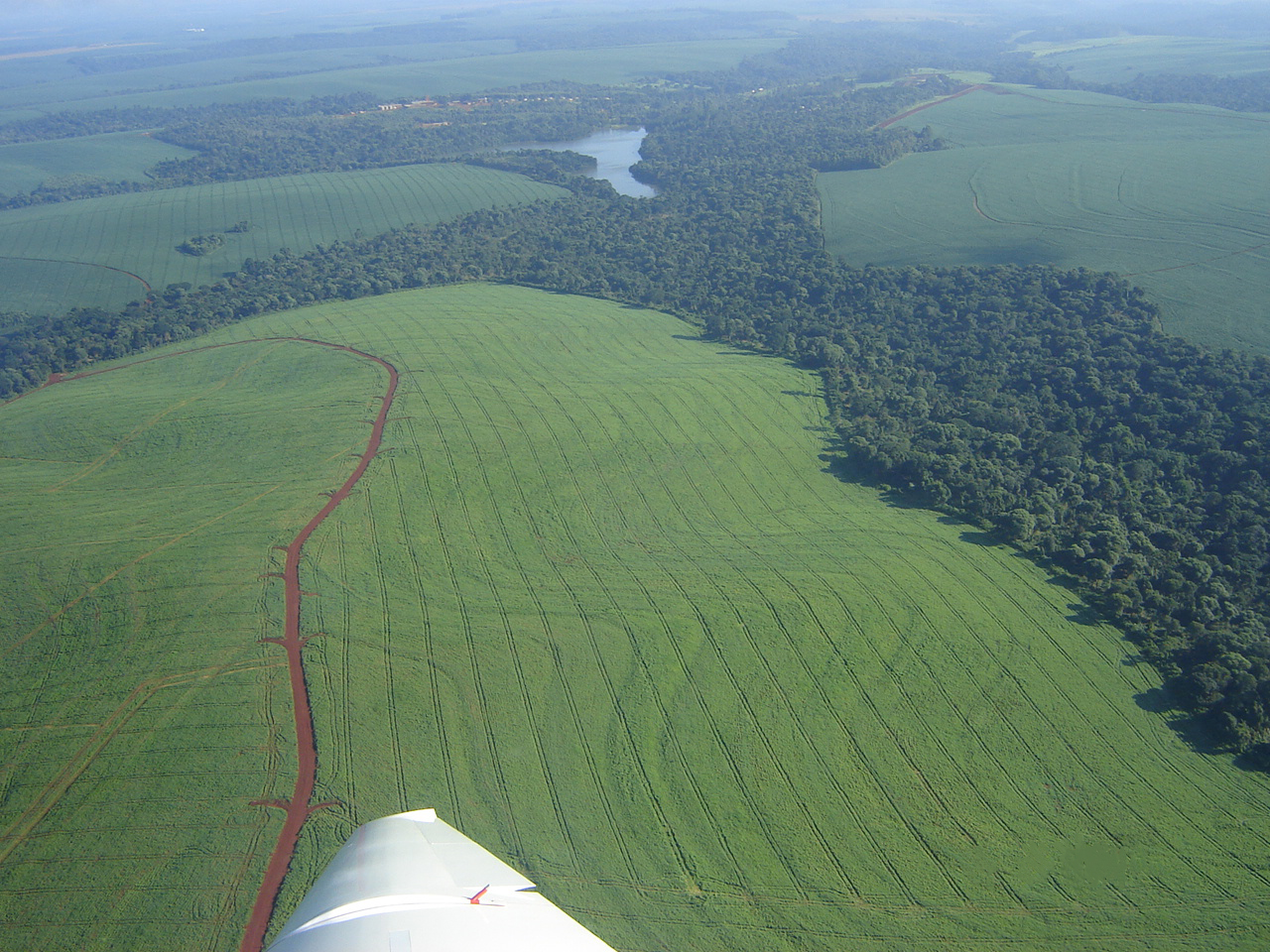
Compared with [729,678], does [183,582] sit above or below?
above

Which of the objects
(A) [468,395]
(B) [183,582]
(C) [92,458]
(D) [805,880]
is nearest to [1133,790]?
(D) [805,880]

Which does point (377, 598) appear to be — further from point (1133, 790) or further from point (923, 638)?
point (1133, 790)

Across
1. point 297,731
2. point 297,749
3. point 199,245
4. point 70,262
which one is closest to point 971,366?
point 297,731

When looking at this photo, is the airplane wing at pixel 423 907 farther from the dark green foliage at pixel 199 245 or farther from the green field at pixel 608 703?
the dark green foliage at pixel 199 245

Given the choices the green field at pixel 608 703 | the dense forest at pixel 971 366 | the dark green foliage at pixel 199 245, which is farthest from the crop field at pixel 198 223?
the green field at pixel 608 703

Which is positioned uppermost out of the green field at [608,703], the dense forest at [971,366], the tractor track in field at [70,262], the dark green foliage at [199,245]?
the dark green foliage at [199,245]
